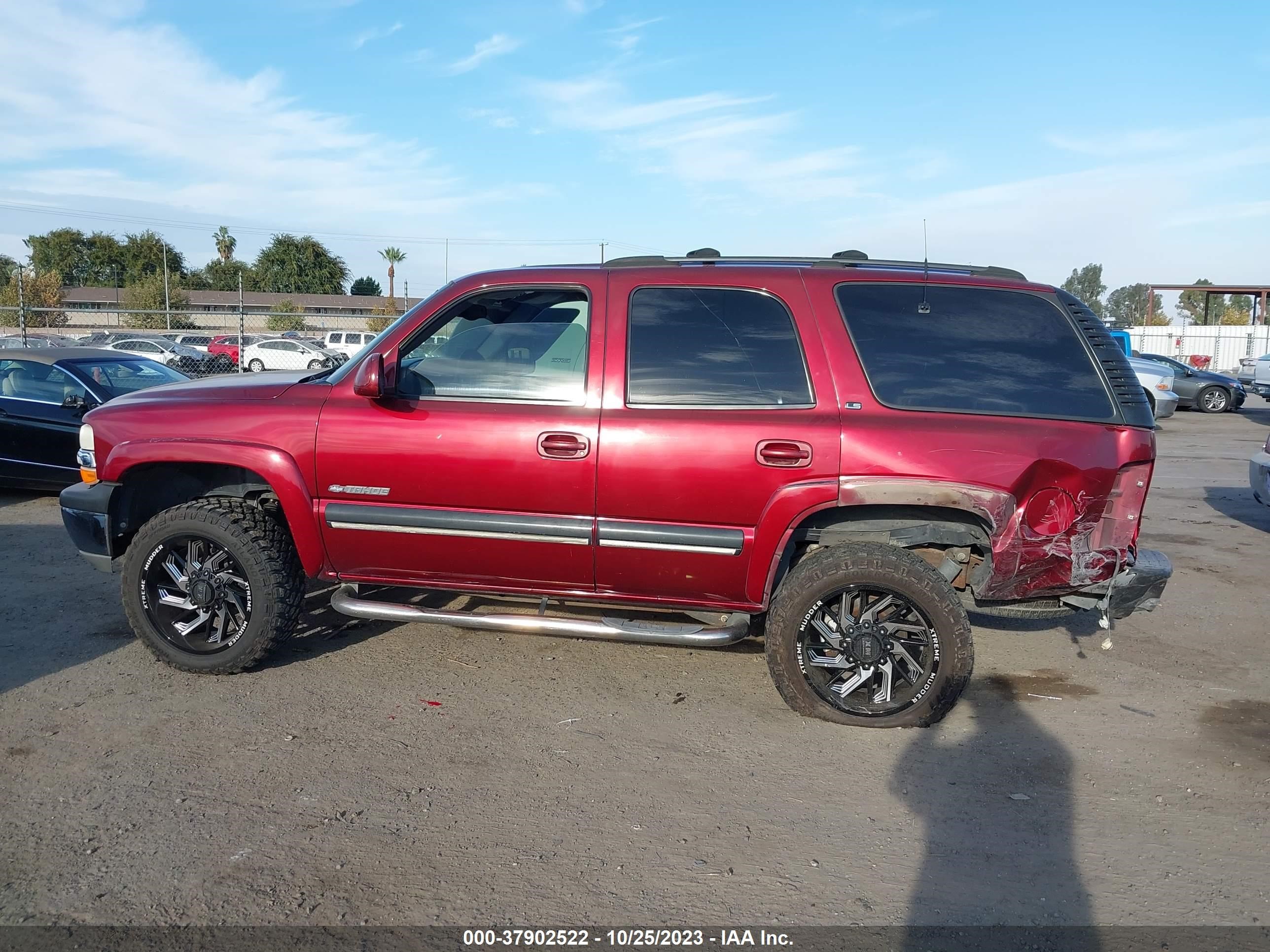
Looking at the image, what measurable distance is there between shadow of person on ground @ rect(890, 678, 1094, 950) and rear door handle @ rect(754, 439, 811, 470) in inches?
50.5

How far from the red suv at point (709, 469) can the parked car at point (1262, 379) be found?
23.0 meters

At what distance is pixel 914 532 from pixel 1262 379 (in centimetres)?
2441

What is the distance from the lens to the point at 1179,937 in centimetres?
283

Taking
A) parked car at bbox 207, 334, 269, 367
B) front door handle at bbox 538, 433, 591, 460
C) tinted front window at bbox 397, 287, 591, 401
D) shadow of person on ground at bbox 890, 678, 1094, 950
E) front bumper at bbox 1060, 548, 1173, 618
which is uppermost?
parked car at bbox 207, 334, 269, 367

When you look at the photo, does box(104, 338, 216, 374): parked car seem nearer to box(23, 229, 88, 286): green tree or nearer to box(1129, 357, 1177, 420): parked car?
box(1129, 357, 1177, 420): parked car

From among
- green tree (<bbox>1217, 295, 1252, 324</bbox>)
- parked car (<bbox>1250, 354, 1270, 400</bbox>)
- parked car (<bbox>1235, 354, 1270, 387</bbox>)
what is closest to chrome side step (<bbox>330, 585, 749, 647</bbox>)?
parked car (<bbox>1250, 354, 1270, 400</bbox>)

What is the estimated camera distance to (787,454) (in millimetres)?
4137

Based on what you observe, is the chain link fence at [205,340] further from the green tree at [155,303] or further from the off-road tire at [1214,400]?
the off-road tire at [1214,400]

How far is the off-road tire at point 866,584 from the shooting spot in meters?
4.11

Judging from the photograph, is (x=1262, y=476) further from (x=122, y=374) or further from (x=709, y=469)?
(x=122, y=374)

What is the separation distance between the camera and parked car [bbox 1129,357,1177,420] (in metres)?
18.4

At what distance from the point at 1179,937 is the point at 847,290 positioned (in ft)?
8.91

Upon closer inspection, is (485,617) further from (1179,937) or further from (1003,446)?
(1179,937)

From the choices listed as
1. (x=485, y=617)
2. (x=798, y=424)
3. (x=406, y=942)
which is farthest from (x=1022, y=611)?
(x=406, y=942)
